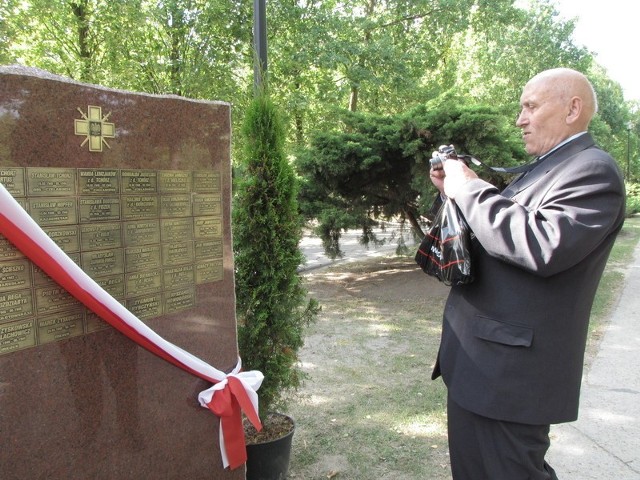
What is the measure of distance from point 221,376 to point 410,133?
18.5ft

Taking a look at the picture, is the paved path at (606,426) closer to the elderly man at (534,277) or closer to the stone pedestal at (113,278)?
the elderly man at (534,277)

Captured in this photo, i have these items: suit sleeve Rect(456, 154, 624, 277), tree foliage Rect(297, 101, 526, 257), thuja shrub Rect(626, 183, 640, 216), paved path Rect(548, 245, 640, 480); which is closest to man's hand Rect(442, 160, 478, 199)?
suit sleeve Rect(456, 154, 624, 277)

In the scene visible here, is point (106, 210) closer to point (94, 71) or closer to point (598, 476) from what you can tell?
point (598, 476)

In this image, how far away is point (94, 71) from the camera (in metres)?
9.56

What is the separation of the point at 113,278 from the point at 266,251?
1.04 m

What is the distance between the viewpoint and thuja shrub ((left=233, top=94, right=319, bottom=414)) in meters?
3.08

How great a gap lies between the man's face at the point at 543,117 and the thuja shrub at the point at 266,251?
1.47 meters

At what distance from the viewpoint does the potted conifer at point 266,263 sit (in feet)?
10.1

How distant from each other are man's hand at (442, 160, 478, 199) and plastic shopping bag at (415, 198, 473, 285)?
9cm

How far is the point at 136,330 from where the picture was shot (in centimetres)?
227

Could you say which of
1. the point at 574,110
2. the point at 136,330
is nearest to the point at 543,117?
the point at 574,110

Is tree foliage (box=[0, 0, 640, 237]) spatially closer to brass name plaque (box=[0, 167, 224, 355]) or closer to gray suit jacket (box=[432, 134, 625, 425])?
brass name plaque (box=[0, 167, 224, 355])

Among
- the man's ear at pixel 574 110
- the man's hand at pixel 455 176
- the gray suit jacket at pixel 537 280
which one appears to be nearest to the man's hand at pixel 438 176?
the man's hand at pixel 455 176

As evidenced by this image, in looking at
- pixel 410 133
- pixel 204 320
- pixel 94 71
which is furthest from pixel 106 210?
pixel 94 71
